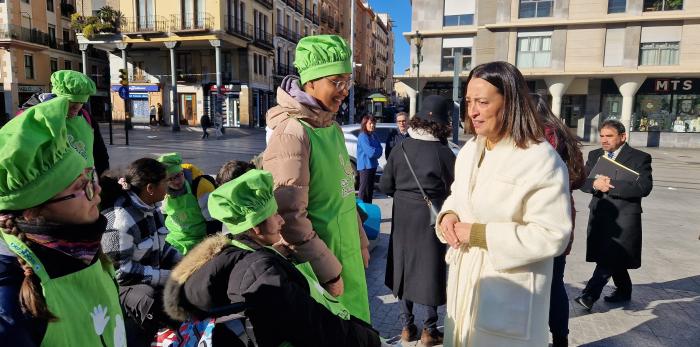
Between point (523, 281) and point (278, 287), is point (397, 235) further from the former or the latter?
point (278, 287)

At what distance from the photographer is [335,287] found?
2232 mm

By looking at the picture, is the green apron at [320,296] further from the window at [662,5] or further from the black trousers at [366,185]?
the window at [662,5]

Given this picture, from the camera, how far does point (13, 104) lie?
34.9 m

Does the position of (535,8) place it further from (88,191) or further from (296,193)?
(88,191)

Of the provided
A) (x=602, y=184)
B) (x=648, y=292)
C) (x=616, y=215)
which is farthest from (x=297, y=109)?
(x=648, y=292)

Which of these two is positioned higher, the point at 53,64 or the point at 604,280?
the point at 53,64

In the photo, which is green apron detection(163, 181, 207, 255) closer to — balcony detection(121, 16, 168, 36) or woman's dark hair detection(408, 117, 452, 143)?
woman's dark hair detection(408, 117, 452, 143)

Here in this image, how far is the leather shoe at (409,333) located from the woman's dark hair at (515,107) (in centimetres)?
214

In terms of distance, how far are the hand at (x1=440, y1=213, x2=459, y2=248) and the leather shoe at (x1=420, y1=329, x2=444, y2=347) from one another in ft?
5.21

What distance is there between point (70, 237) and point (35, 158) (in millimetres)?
250

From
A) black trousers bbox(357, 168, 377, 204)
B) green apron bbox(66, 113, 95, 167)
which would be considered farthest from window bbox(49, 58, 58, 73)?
green apron bbox(66, 113, 95, 167)

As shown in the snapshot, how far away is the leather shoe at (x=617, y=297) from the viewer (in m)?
4.28

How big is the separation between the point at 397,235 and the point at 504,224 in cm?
181

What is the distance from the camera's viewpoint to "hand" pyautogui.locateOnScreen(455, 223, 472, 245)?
6.67ft
